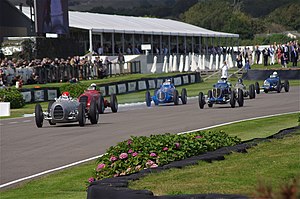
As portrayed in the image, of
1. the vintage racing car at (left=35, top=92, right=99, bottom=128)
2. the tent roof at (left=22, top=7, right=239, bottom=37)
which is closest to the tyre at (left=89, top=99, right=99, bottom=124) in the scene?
the vintage racing car at (left=35, top=92, right=99, bottom=128)

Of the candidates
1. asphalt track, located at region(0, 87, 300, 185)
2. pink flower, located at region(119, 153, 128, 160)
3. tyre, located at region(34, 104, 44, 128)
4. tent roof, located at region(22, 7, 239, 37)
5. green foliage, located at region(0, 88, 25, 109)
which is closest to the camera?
pink flower, located at region(119, 153, 128, 160)

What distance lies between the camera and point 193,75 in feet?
171

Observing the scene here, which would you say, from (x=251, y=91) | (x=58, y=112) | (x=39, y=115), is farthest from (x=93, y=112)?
(x=251, y=91)

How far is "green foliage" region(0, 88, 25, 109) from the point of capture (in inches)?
1351

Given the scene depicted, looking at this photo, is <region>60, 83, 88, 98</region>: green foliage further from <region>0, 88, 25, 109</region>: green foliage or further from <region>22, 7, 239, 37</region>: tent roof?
<region>22, 7, 239, 37</region>: tent roof

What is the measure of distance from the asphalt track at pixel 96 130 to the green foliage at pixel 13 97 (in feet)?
15.4

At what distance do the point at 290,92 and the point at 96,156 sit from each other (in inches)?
921

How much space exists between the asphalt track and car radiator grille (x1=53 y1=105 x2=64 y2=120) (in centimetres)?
33

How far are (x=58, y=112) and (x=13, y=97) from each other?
1179 centimetres

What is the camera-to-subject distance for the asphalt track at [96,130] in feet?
53.0

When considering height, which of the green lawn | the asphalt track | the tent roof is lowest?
the asphalt track

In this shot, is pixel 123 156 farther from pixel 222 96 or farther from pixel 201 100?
pixel 222 96

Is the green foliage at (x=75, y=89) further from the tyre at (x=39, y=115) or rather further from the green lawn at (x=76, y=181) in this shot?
the green lawn at (x=76, y=181)

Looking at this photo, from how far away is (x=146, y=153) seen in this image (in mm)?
11000
